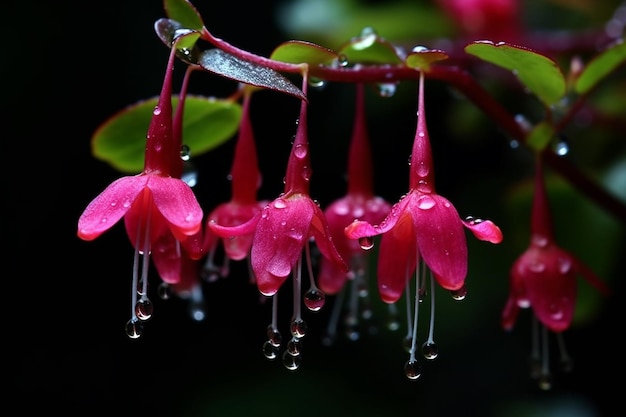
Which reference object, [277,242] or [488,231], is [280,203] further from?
[488,231]

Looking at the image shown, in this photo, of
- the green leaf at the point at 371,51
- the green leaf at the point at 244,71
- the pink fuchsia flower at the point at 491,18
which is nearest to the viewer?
the green leaf at the point at 244,71

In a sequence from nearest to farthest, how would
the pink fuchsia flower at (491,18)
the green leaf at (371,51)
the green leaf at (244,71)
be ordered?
the green leaf at (244,71) → the green leaf at (371,51) → the pink fuchsia flower at (491,18)

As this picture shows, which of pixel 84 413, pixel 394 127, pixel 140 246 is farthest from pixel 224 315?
pixel 140 246

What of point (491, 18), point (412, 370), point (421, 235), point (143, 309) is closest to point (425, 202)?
point (421, 235)

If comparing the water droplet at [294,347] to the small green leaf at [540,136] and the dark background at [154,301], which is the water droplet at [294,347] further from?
the dark background at [154,301]

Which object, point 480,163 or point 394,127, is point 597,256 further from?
point 394,127

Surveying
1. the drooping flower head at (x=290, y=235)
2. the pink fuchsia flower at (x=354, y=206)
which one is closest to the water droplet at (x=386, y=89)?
the pink fuchsia flower at (x=354, y=206)
